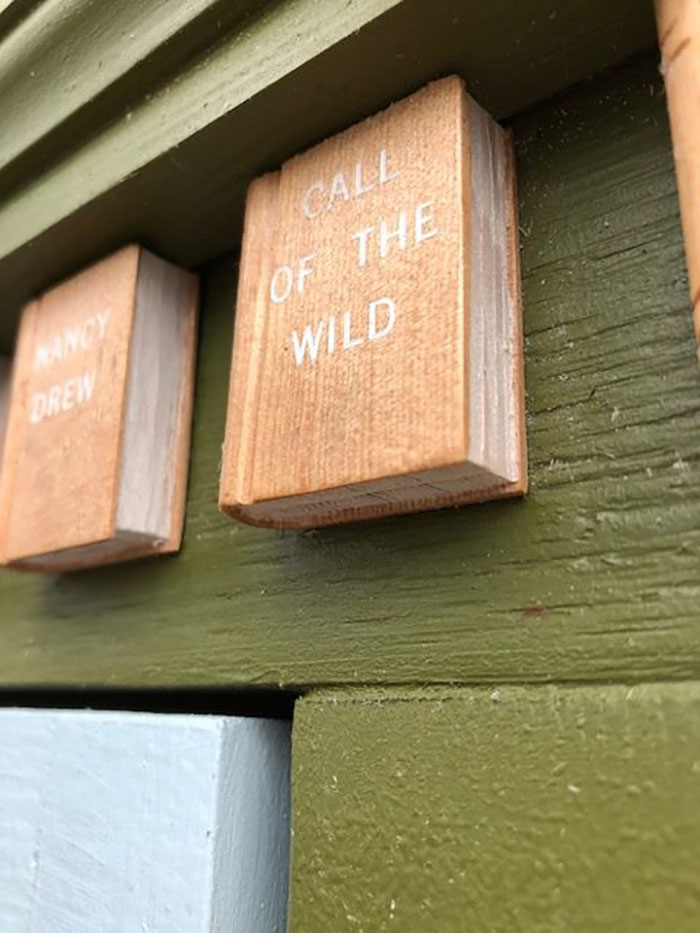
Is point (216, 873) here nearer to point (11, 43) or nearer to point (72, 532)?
point (72, 532)

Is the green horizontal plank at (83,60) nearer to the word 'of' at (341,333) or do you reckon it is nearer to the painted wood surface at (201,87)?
the painted wood surface at (201,87)

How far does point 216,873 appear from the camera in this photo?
1.51 feet

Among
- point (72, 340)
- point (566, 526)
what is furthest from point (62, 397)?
point (566, 526)

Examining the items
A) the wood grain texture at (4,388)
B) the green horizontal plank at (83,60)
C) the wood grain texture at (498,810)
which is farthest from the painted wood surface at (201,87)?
the wood grain texture at (498,810)

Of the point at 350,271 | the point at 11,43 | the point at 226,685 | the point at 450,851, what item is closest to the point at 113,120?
the point at 11,43

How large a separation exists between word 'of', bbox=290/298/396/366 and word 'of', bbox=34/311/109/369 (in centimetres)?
19

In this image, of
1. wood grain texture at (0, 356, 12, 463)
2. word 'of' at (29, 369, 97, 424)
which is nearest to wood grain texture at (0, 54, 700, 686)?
word 'of' at (29, 369, 97, 424)

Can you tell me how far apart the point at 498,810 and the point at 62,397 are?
1.32ft

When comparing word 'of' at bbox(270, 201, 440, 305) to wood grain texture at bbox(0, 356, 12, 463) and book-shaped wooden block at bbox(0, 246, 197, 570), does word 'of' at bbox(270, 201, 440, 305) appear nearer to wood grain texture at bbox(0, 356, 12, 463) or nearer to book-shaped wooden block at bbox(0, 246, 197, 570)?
book-shaped wooden block at bbox(0, 246, 197, 570)

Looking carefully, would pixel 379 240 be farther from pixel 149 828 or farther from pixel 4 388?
pixel 4 388

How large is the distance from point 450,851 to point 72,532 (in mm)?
310

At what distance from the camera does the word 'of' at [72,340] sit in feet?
1.97

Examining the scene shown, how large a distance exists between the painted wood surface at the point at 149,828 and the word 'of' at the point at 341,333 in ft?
0.68

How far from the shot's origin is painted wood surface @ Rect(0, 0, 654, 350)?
0.43 meters
